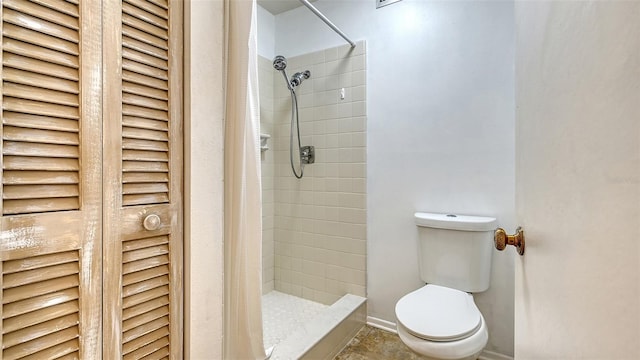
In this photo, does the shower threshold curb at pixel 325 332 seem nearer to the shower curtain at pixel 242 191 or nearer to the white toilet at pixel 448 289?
the shower curtain at pixel 242 191

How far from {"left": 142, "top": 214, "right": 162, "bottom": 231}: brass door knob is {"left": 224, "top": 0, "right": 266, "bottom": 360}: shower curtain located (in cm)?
25

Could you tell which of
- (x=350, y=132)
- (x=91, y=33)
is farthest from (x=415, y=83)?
(x=91, y=33)

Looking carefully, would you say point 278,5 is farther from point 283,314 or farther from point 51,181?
point 283,314

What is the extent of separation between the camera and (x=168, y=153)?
0.92 meters

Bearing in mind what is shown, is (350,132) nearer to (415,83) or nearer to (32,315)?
(415,83)

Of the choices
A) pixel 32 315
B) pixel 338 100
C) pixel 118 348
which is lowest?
pixel 118 348

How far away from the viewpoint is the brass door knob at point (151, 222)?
85 centimetres

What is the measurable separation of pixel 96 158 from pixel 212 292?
1.80ft

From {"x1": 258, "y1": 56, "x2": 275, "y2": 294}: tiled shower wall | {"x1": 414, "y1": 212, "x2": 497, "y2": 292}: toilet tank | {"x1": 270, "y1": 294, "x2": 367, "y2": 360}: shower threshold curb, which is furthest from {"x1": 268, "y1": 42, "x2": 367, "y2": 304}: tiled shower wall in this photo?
{"x1": 414, "y1": 212, "x2": 497, "y2": 292}: toilet tank

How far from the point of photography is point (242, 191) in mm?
1083

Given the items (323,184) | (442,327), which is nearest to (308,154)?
(323,184)

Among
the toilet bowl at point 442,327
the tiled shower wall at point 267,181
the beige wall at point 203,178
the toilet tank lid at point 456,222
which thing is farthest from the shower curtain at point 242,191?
the tiled shower wall at point 267,181

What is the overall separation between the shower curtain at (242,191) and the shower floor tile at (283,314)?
2.49 feet

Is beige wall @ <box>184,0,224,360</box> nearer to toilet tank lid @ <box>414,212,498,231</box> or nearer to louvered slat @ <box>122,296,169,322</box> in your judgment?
louvered slat @ <box>122,296,169,322</box>
